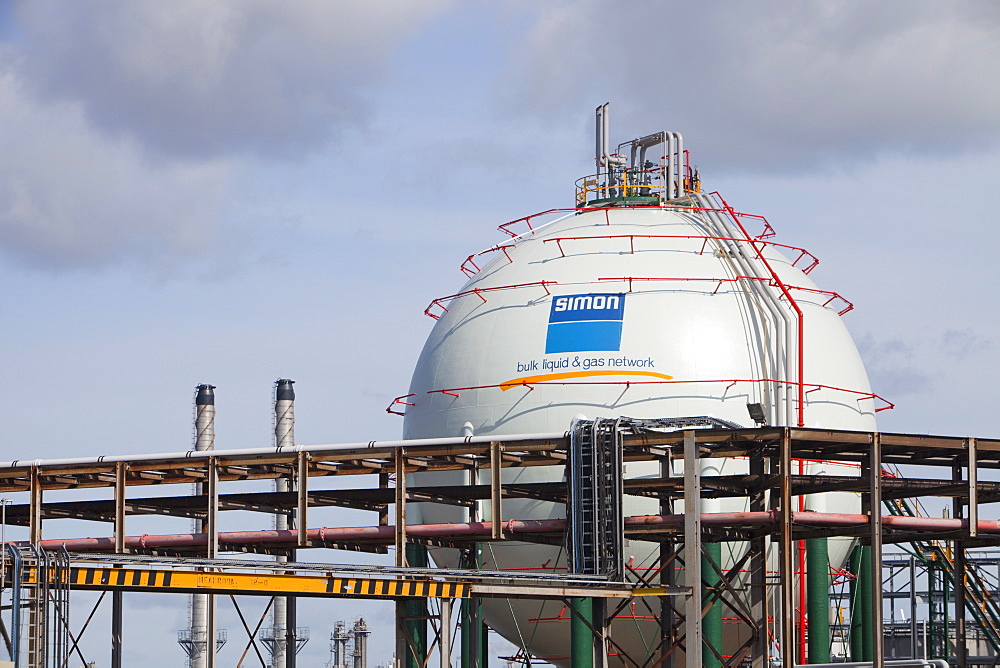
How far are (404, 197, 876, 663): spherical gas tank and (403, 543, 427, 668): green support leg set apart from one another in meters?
1.01

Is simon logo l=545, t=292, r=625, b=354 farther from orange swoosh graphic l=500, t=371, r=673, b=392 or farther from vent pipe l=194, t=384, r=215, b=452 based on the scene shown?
vent pipe l=194, t=384, r=215, b=452

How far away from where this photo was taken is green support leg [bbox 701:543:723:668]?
30156 mm

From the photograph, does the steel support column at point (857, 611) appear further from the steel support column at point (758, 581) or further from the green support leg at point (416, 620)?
the green support leg at point (416, 620)

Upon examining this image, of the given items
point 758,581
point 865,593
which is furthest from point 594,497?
point 865,593

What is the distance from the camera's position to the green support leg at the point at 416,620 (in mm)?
32541

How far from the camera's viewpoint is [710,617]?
30344 mm

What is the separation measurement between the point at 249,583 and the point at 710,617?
9.60 m

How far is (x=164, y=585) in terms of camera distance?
24.8 metres

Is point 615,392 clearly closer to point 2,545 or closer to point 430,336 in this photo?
point 430,336

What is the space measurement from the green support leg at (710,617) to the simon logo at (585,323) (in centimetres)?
463

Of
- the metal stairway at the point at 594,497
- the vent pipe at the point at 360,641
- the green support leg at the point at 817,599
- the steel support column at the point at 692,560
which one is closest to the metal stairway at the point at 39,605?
the metal stairway at the point at 594,497

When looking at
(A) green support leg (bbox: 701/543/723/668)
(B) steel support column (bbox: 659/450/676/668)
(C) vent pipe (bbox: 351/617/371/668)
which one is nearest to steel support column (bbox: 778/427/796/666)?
(A) green support leg (bbox: 701/543/723/668)

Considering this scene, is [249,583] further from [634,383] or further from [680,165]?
[680,165]

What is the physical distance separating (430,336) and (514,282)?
108 inches
